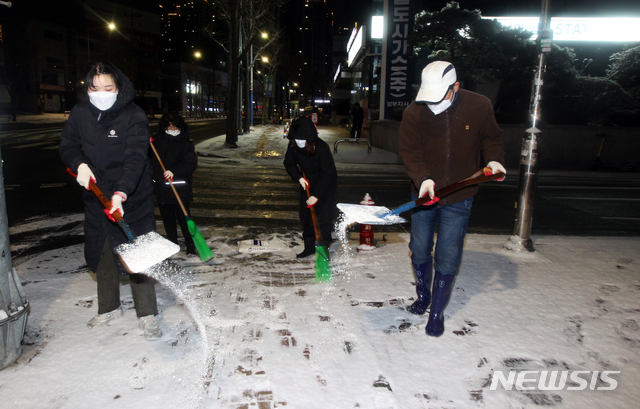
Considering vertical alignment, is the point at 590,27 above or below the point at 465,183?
above

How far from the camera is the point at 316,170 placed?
4.74 metres

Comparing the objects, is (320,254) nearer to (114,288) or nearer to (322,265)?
(322,265)

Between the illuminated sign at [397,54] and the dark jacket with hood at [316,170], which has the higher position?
the illuminated sign at [397,54]

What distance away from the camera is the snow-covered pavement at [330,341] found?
2477mm

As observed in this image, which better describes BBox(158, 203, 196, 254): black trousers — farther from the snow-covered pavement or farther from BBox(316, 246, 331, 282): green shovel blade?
BBox(316, 246, 331, 282): green shovel blade

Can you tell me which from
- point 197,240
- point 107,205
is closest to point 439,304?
point 107,205

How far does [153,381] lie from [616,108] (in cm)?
1926

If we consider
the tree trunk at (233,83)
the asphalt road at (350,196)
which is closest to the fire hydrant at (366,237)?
the asphalt road at (350,196)

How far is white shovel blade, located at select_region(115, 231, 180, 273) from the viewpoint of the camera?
290 cm

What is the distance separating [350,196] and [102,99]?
6.39m

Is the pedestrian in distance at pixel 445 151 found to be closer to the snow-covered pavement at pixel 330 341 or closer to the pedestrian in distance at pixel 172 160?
the snow-covered pavement at pixel 330 341

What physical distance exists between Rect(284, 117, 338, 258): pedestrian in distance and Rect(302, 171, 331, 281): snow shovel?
7 centimetres

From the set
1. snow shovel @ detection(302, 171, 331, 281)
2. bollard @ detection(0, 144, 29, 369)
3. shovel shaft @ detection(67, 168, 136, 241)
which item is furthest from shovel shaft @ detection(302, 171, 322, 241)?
bollard @ detection(0, 144, 29, 369)

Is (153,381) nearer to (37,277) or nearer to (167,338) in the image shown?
(167,338)
